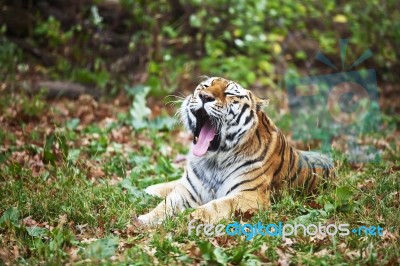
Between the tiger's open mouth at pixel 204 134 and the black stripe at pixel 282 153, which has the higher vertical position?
the tiger's open mouth at pixel 204 134

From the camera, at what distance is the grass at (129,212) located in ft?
11.6

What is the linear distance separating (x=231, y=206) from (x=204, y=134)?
67cm

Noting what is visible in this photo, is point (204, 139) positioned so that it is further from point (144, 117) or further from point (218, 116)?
point (144, 117)

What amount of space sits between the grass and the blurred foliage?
2811 mm

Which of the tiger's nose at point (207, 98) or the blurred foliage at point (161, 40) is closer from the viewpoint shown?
the tiger's nose at point (207, 98)

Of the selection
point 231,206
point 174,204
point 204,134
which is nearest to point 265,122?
point 204,134

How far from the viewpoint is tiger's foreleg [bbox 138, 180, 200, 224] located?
14.2ft

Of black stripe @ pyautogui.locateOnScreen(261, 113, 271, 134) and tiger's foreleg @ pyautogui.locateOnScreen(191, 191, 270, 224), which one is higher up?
black stripe @ pyautogui.locateOnScreen(261, 113, 271, 134)

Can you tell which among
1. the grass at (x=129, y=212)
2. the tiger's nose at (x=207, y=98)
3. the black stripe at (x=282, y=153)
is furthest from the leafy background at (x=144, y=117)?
the tiger's nose at (x=207, y=98)

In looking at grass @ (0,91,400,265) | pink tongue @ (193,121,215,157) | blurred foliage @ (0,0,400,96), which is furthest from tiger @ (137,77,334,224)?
blurred foliage @ (0,0,400,96)

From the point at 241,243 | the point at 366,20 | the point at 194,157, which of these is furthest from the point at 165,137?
the point at 366,20

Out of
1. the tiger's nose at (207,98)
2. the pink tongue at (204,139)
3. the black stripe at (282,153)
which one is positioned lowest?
the black stripe at (282,153)

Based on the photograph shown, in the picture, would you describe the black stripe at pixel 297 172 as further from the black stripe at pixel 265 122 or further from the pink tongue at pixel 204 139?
the pink tongue at pixel 204 139

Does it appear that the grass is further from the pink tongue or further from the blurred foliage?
the blurred foliage
